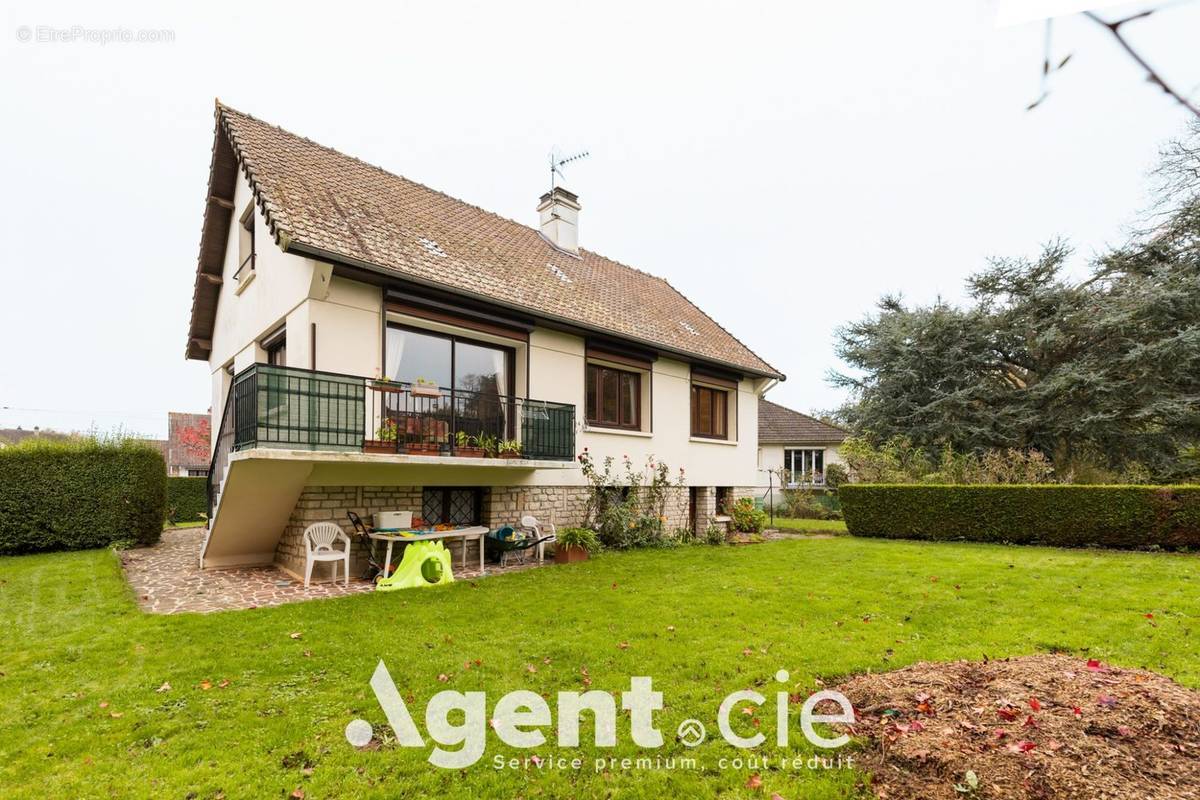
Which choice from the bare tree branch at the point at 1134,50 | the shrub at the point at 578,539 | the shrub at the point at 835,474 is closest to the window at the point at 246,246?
the shrub at the point at 578,539

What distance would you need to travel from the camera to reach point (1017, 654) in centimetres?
512

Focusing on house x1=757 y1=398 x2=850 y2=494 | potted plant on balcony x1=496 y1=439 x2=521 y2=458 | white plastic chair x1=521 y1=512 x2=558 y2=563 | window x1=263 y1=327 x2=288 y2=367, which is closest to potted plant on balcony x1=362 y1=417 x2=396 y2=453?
potted plant on balcony x1=496 y1=439 x2=521 y2=458

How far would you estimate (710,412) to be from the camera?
1574 cm

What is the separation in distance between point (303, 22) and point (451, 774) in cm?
591

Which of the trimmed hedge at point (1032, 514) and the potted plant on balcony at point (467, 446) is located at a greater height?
the potted plant on balcony at point (467, 446)

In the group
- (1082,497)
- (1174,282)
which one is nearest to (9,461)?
(1082,497)

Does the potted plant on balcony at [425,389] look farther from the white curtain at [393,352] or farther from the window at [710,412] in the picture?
the window at [710,412]

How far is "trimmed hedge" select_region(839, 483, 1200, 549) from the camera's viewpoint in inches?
465

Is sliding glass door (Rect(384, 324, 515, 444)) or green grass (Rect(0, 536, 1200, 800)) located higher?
sliding glass door (Rect(384, 324, 515, 444))

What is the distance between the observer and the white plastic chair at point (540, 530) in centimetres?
1076

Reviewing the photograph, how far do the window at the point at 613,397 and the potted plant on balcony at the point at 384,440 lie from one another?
469 cm

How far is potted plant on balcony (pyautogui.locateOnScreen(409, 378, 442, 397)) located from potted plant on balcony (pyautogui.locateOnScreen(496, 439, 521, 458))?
1447mm

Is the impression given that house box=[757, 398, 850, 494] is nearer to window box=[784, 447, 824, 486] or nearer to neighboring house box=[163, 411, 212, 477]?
window box=[784, 447, 824, 486]

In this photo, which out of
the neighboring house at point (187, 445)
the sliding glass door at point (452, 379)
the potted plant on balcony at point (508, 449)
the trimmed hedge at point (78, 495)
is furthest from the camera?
the neighboring house at point (187, 445)
